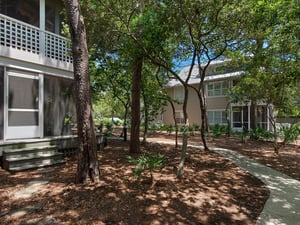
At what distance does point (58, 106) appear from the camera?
9398mm

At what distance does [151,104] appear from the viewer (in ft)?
43.1

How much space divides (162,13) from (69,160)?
19.1 feet

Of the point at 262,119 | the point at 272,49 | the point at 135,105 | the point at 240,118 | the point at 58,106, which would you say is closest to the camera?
the point at 135,105

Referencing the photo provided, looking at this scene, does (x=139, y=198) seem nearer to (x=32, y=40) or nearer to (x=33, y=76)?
(x=33, y=76)

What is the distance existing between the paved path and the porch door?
7674 mm

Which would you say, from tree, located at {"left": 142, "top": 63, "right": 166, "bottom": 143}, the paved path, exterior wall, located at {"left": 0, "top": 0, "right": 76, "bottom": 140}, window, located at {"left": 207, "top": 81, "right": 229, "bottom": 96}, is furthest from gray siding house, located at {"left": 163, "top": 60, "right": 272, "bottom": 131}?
exterior wall, located at {"left": 0, "top": 0, "right": 76, "bottom": 140}

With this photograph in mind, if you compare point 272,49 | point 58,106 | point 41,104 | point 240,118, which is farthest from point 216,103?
point 41,104

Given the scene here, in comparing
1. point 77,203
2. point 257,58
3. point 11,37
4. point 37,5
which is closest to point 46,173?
point 77,203

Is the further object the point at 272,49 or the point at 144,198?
the point at 272,49

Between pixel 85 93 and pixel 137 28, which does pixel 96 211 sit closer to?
pixel 85 93

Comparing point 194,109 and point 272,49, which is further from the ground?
point 272,49

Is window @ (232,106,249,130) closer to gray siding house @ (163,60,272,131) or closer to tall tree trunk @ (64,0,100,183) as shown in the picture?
gray siding house @ (163,60,272,131)

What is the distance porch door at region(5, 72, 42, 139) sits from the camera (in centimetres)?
768

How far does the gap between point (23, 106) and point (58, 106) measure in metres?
1.50
